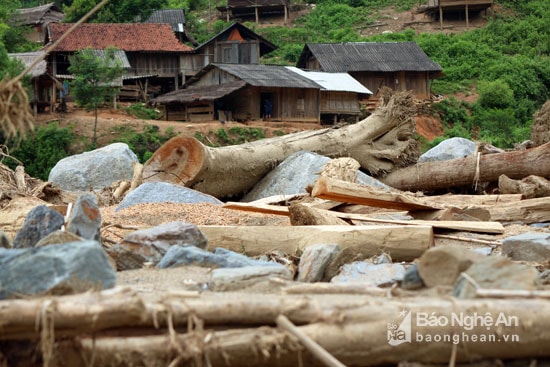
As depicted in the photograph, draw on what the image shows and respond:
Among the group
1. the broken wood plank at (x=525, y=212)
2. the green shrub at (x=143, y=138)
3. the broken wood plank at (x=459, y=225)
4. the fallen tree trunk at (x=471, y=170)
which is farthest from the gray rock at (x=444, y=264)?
the green shrub at (x=143, y=138)

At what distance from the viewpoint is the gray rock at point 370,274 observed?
17.4 feet

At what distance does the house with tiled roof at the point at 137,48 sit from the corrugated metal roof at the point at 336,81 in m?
7.40

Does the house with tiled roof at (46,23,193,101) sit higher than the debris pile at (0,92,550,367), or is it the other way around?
the house with tiled roof at (46,23,193,101)

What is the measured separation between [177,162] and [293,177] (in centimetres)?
175

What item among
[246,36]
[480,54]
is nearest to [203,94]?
[246,36]

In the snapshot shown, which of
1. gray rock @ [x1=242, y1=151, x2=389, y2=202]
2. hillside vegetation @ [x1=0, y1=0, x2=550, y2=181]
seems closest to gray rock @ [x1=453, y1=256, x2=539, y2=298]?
gray rock @ [x1=242, y1=151, x2=389, y2=202]

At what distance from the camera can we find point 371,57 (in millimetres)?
41469

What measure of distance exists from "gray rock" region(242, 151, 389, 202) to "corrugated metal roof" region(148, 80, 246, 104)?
23.2 metres

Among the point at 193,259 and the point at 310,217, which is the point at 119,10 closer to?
the point at 310,217

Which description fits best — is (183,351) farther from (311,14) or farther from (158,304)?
(311,14)

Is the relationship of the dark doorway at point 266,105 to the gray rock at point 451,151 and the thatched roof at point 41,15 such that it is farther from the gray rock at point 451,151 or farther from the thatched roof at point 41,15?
the gray rock at point 451,151

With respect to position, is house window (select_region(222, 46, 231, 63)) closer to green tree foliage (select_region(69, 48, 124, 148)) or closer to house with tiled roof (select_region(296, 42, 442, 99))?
house with tiled roof (select_region(296, 42, 442, 99))

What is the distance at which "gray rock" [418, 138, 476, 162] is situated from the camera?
54.2 ft

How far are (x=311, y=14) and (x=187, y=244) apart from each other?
5105 cm
